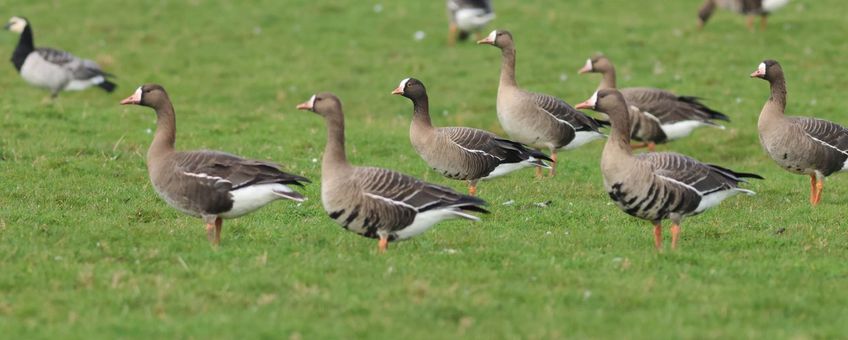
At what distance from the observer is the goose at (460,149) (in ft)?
54.4

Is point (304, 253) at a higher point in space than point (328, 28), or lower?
higher

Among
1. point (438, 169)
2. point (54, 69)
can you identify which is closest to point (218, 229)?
point (438, 169)

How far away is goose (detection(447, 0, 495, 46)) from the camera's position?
33906 millimetres

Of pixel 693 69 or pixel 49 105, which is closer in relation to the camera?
pixel 49 105

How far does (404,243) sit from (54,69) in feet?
57.6

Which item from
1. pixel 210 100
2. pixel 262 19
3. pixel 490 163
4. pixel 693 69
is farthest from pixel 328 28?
pixel 490 163

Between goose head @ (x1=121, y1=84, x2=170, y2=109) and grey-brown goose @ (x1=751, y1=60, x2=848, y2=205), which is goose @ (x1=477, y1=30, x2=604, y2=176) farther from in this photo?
goose head @ (x1=121, y1=84, x2=170, y2=109)

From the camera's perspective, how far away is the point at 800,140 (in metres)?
17.1

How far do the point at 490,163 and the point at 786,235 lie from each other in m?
4.82

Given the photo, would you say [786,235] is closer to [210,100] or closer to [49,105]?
[49,105]

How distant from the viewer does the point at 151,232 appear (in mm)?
13727

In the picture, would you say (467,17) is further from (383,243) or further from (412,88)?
(383,243)

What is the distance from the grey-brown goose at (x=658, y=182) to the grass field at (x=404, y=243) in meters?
0.55

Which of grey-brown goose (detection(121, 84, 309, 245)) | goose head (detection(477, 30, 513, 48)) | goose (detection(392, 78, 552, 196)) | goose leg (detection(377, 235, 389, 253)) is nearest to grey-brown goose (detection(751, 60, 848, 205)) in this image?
goose (detection(392, 78, 552, 196))
